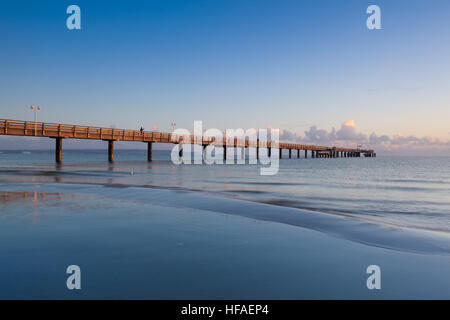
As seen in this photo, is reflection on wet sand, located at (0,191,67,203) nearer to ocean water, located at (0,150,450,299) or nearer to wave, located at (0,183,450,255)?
ocean water, located at (0,150,450,299)

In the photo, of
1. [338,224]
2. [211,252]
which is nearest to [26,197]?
[211,252]

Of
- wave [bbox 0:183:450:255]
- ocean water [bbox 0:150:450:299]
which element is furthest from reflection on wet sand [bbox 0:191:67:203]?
wave [bbox 0:183:450:255]

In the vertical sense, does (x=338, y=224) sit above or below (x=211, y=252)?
below

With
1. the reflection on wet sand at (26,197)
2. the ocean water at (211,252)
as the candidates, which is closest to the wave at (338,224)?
the ocean water at (211,252)

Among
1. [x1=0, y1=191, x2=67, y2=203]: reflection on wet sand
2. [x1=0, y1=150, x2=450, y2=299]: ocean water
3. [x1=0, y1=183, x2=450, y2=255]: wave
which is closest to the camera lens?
[x1=0, y1=150, x2=450, y2=299]: ocean water

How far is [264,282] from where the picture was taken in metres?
4.70

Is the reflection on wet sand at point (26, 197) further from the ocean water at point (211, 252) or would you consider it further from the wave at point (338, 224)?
the wave at point (338, 224)

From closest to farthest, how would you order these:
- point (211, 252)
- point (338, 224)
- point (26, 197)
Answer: point (211, 252), point (338, 224), point (26, 197)

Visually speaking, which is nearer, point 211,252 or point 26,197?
point 211,252

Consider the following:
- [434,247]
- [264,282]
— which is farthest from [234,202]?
[264,282]

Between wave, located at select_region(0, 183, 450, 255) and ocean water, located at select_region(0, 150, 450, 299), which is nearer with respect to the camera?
ocean water, located at select_region(0, 150, 450, 299)

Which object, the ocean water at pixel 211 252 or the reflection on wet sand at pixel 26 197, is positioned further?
the reflection on wet sand at pixel 26 197

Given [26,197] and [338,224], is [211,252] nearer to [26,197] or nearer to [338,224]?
[338,224]

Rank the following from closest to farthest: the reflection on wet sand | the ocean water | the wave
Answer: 1. the ocean water
2. the wave
3. the reflection on wet sand
